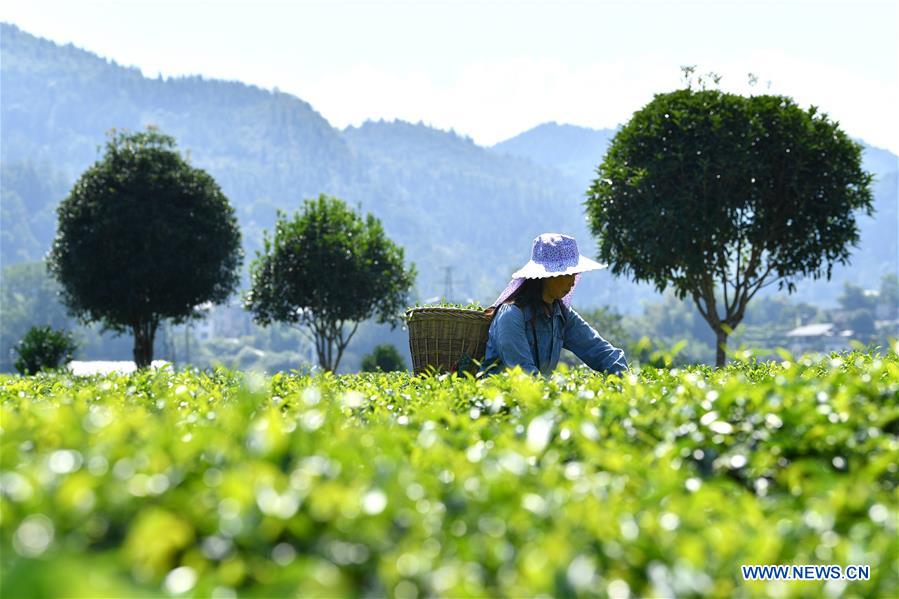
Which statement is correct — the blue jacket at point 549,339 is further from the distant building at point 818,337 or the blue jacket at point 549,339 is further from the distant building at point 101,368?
the distant building at point 818,337

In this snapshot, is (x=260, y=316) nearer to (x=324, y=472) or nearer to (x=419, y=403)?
(x=419, y=403)

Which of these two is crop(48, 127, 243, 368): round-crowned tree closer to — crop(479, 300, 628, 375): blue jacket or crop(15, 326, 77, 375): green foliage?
crop(15, 326, 77, 375): green foliage

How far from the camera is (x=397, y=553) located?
2.36 metres

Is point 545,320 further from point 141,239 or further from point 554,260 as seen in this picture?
point 141,239

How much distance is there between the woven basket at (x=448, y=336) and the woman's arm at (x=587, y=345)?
721mm

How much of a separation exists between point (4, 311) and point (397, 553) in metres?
182

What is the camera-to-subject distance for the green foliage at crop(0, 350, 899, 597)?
2225 mm

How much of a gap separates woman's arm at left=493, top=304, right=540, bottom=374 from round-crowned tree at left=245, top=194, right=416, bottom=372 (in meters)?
22.5

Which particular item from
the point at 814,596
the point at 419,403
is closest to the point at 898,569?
the point at 814,596

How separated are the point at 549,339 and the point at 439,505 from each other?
19.2 ft

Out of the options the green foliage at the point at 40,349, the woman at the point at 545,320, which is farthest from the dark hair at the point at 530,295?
the green foliage at the point at 40,349

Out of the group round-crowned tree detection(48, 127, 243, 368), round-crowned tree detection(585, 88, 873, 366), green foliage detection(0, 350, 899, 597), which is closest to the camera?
green foliage detection(0, 350, 899, 597)

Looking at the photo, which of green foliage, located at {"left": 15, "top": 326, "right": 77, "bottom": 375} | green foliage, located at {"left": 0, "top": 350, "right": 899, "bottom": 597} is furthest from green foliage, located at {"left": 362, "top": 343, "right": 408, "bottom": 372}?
green foliage, located at {"left": 0, "top": 350, "right": 899, "bottom": 597}

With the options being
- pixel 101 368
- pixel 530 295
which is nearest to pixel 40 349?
pixel 530 295
